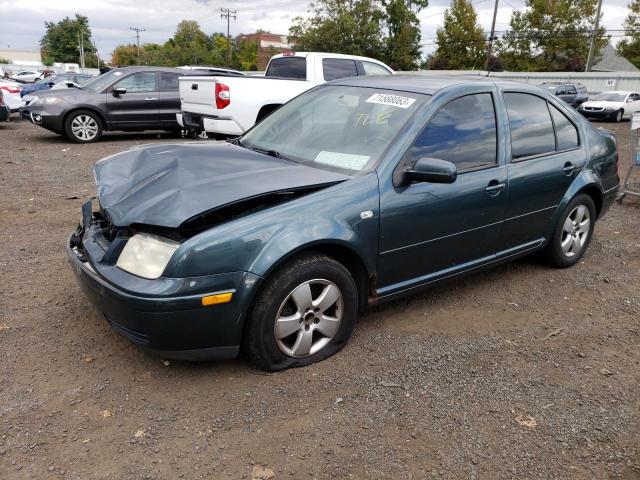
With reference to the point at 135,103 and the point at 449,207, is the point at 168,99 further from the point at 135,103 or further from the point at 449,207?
the point at 449,207

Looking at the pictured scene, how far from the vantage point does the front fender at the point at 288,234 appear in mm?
2678

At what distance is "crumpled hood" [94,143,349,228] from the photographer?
9.36 ft

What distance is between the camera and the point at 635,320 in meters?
4.06

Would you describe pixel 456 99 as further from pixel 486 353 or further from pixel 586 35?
pixel 586 35

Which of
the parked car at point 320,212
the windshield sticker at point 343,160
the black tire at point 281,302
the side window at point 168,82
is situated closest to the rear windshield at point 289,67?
the side window at point 168,82

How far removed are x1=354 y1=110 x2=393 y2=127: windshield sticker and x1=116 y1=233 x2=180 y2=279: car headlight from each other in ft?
5.21

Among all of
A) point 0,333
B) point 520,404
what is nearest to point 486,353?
point 520,404

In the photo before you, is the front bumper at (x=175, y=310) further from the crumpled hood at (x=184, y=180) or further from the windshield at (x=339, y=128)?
the windshield at (x=339, y=128)

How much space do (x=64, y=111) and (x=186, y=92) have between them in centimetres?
309

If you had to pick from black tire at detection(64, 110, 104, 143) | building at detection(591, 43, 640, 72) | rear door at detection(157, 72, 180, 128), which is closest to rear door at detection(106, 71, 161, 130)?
rear door at detection(157, 72, 180, 128)

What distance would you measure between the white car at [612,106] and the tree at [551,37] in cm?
2324

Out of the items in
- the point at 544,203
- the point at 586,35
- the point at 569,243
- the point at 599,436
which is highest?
the point at 586,35

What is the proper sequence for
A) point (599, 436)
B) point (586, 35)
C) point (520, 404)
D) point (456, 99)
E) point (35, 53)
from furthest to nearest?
point (35, 53) < point (586, 35) < point (456, 99) < point (520, 404) < point (599, 436)

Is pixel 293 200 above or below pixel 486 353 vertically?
above
